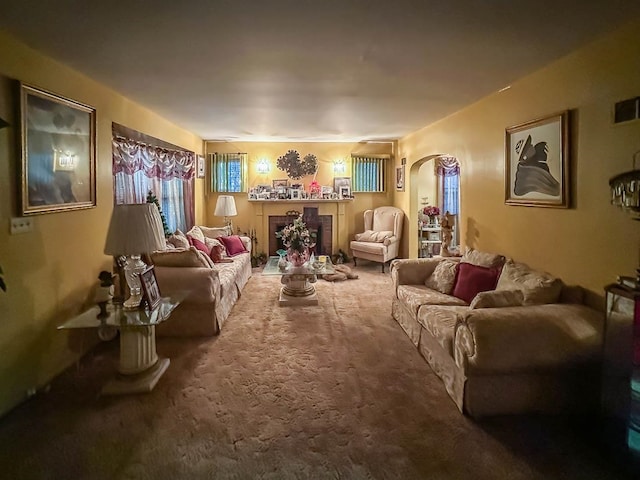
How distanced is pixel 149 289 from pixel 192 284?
782 mm

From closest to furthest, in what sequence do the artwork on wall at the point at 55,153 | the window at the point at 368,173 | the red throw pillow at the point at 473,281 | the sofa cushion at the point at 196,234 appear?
the artwork on wall at the point at 55,153, the red throw pillow at the point at 473,281, the sofa cushion at the point at 196,234, the window at the point at 368,173

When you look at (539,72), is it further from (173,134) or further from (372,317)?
(173,134)

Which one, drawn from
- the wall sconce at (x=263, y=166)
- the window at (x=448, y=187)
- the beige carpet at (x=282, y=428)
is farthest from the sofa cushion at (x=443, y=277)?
the wall sconce at (x=263, y=166)

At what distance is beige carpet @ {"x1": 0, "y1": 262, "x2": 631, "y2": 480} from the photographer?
1.99 m

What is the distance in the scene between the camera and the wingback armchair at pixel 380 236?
22.2 feet

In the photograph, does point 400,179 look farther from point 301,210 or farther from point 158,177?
point 158,177

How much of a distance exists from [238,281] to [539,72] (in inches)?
154

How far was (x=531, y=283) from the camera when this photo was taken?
290cm

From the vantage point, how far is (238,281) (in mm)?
5156

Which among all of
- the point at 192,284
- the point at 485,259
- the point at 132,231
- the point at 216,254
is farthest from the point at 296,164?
the point at 132,231

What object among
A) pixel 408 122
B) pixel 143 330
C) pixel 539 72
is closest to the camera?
pixel 143 330

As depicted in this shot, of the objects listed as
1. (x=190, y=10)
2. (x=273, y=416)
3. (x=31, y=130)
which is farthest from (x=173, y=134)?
(x=273, y=416)

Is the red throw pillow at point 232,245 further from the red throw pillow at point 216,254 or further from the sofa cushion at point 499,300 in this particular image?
the sofa cushion at point 499,300

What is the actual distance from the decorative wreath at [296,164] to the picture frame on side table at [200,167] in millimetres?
1403
